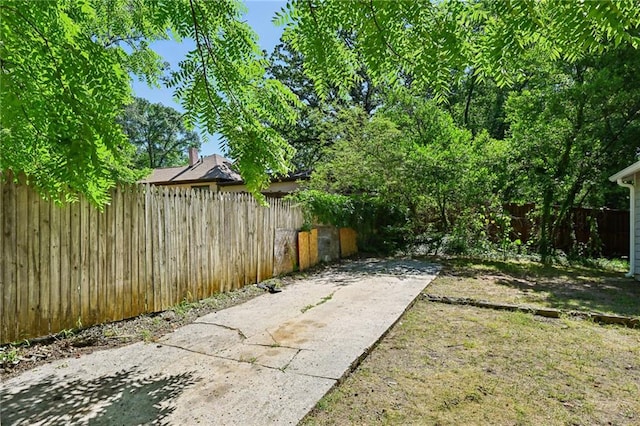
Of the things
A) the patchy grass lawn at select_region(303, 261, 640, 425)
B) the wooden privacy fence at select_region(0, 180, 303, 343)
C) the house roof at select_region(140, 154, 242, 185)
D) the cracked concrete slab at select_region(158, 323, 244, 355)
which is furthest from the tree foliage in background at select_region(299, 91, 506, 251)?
the house roof at select_region(140, 154, 242, 185)

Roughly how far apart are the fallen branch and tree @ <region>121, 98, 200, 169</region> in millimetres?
31886

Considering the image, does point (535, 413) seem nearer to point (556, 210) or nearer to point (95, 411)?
point (95, 411)

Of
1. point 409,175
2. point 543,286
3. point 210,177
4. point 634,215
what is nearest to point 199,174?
point 210,177

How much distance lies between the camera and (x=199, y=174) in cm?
1777

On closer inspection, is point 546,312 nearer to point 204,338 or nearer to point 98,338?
point 204,338

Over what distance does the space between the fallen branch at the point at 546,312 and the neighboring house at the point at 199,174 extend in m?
12.2

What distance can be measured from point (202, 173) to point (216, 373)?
16.1 m

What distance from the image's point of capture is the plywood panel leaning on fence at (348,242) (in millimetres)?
9730

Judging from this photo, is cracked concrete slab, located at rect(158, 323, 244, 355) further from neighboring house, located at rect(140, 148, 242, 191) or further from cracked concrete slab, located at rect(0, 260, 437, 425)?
neighboring house, located at rect(140, 148, 242, 191)

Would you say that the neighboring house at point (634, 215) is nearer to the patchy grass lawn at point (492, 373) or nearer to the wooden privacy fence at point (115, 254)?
the patchy grass lawn at point (492, 373)

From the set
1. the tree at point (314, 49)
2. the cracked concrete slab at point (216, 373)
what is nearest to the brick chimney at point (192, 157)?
the cracked concrete slab at point (216, 373)

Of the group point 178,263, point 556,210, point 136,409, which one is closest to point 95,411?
point 136,409

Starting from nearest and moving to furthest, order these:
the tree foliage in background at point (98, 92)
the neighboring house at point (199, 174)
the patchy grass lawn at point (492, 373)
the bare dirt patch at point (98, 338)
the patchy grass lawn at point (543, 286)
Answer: the tree foliage in background at point (98, 92) < the patchy grass lawn at point (492, 373) < the bare dirt patch at point (98, 338) < the patchy grass lawn at point (543, 286) < the neighboring house at point (199, 174)

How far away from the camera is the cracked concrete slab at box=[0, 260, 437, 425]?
2.22m
